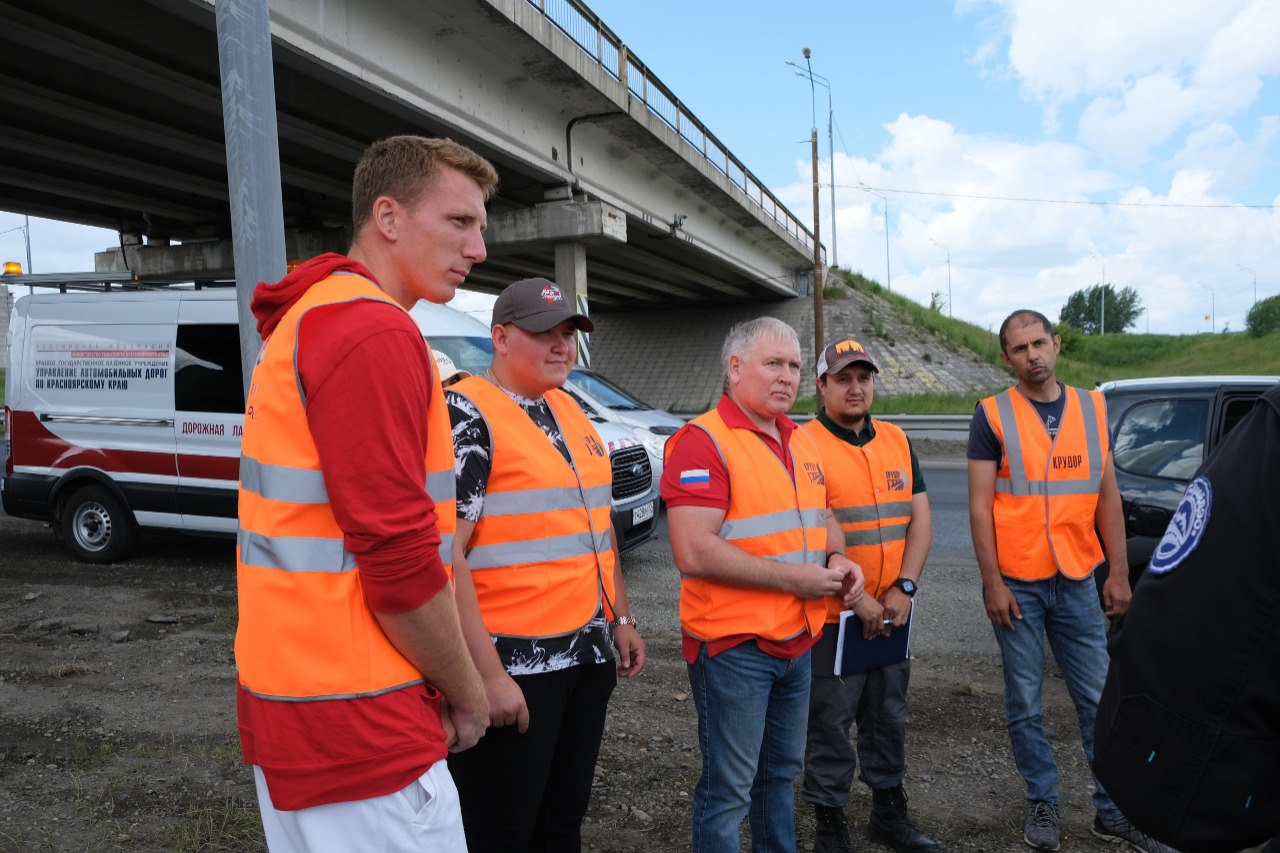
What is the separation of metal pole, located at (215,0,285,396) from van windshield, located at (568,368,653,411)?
655 centimetres

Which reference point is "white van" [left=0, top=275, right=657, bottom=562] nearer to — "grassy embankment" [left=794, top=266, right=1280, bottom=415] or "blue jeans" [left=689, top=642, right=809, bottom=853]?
"blue jeans" [left=689, top=642, right=809, bottom=853]

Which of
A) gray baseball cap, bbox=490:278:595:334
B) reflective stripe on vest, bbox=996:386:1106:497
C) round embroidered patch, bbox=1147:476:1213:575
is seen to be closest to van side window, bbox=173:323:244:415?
gray baseball cap, bbox=490:278:595:334

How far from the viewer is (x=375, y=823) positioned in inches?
64.9

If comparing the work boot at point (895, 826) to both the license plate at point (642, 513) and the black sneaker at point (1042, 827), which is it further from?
the license plate at point (642, 513)

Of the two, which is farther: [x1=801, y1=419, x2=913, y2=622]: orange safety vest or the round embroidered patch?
[x1=801, y1=419, x2=913, y2=622]: orange safety vest

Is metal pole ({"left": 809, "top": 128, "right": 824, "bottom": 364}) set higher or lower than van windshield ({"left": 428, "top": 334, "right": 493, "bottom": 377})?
higher

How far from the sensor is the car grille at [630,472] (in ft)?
25.1

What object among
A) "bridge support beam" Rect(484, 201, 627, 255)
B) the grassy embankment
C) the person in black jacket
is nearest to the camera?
the person in black jacket

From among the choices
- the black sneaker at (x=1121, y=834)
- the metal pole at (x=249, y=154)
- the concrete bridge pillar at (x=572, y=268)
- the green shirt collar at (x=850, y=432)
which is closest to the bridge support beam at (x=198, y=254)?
the concrete bridge pillar at (x=572, y=268)

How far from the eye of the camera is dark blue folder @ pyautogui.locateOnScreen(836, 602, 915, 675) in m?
3.32

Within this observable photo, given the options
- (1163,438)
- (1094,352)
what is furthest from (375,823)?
(1094,352)

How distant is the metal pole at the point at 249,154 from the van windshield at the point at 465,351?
15.0 feet

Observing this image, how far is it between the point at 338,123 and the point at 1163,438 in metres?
12.5

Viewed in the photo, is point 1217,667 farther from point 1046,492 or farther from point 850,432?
point 1046,492
